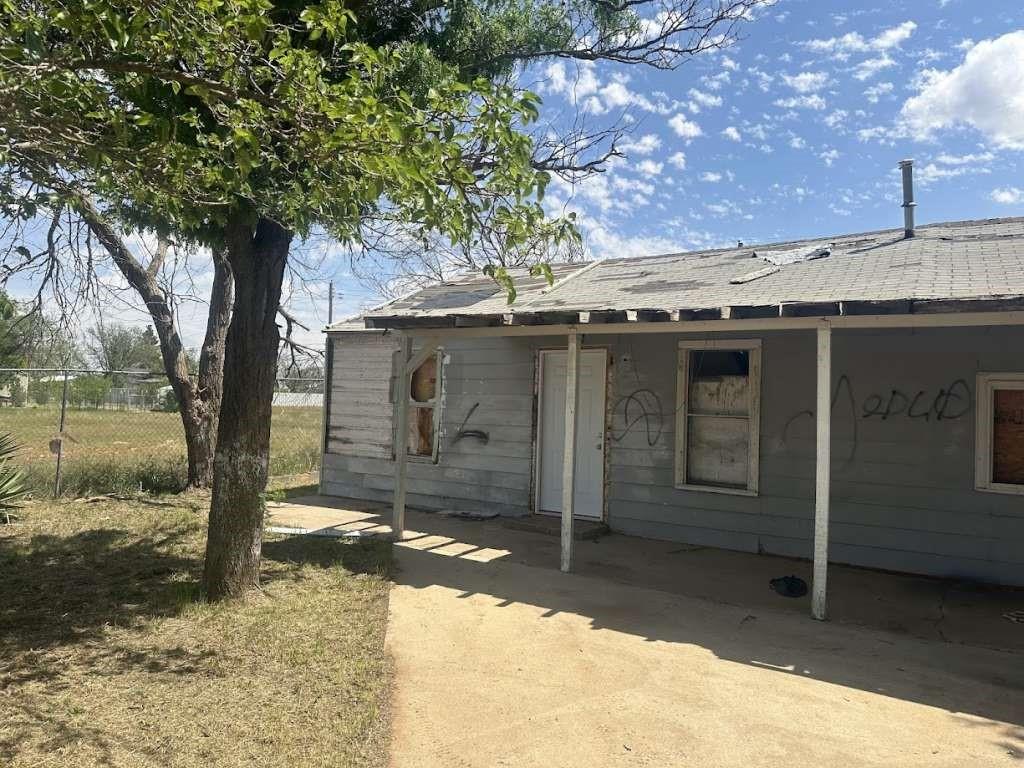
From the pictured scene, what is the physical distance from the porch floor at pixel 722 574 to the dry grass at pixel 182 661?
1384 mm

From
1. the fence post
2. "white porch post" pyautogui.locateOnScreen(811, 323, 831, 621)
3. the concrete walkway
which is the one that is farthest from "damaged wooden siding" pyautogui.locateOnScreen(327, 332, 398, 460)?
"white porch post" pyautogui.locateOnScreen(811, 323, 831, 621)

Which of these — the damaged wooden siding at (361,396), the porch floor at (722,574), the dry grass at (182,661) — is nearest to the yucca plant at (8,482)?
the dry grass at (182,661)

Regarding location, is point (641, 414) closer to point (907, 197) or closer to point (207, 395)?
point (907, 197)

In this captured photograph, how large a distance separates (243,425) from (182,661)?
69.9 inches

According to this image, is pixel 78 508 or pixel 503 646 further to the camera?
pixel 78 508

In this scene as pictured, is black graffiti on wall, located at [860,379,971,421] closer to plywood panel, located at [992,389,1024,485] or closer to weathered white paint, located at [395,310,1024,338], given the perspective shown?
plywood panel, located at [992,389,1024,485]

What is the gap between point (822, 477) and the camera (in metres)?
5.46

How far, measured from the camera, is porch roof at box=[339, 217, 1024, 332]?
5070mm

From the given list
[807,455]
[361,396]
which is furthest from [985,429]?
[361,396]

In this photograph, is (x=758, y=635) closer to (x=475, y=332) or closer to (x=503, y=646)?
(x=503, y=646)

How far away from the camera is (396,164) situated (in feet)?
9.77

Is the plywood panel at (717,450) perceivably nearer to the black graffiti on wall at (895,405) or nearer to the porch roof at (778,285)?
the black graffiti on wall at (895,405)

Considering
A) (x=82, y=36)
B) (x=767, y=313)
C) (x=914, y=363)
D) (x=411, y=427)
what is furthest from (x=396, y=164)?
(x=411, y=427)

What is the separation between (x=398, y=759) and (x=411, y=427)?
7.60m
